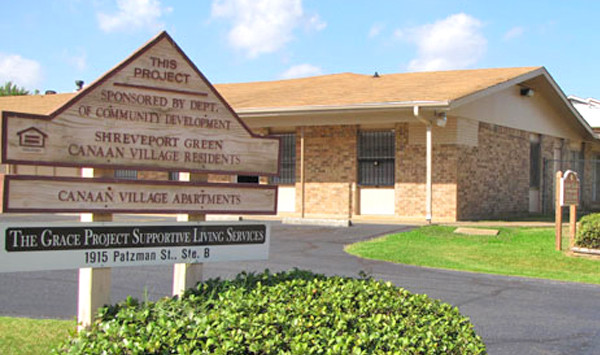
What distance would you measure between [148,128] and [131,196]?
0.50 metres

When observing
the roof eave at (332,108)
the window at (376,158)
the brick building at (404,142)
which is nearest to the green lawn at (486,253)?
the brick building at (404,142)

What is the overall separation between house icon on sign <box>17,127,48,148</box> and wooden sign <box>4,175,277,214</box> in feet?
0.69

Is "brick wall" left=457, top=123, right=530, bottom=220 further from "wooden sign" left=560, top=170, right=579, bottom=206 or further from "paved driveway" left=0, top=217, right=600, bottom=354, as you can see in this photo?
"paved driveway" left=0, top=217, right=600, bottom=354

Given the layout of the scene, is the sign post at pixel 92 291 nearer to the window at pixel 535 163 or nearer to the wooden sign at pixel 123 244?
the wooden sign at pixel 123 244

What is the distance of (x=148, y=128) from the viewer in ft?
16.6

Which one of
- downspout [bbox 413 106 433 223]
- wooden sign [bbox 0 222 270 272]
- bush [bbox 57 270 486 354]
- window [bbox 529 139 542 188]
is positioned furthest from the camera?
window [bbox 529 139 542 188]

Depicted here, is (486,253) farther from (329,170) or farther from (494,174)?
(494,174)

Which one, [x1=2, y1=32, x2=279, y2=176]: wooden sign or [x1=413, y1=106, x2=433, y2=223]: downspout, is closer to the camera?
[x1=2, y1=32, x2=279, y2=176]: wooden sign

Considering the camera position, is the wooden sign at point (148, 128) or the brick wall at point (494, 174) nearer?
the wooden sign at point (148, 128)

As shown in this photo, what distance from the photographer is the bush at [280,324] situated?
3.83 m

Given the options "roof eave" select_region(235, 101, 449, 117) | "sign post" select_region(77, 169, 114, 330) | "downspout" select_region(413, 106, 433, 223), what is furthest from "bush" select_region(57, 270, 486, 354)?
"downspout" select_region(413, 106, 433, 223)

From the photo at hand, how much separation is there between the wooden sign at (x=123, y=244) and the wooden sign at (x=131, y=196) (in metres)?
0.15

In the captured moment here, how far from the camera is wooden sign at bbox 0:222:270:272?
14.1 feet

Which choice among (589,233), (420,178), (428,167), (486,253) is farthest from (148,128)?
(420,178)
